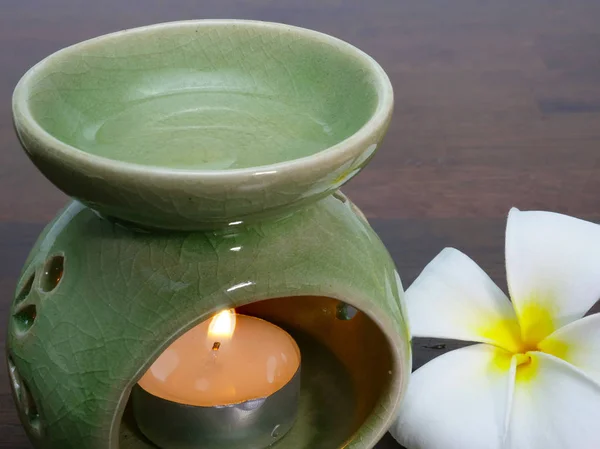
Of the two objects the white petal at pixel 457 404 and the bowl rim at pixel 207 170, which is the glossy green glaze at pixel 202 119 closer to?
the bowl rim at pixel 207 170

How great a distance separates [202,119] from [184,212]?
13 cm

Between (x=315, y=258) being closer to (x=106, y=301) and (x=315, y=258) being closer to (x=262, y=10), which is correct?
(x=106, y=301)

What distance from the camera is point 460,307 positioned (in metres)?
0.57

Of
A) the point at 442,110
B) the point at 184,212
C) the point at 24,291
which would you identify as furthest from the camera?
the point at 442,110

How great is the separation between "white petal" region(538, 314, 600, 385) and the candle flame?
8.6 inches

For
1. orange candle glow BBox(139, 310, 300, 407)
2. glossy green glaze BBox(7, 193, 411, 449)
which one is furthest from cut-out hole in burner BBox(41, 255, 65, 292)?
orange candle glow BBox(139, 310, 300, 407)

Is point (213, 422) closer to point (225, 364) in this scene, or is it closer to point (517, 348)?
point (225, 364)

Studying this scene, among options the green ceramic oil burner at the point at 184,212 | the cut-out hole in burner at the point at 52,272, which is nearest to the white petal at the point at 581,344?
the green ceramic oil burner at the point at 184,212

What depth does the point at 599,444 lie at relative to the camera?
0.48 m

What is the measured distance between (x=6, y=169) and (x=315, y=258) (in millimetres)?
574

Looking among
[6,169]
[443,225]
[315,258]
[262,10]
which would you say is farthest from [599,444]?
[262,10]

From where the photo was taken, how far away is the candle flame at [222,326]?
1.75ft

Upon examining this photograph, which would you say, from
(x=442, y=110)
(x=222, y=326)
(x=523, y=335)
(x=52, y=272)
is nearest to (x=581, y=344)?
(x=523, y=335)

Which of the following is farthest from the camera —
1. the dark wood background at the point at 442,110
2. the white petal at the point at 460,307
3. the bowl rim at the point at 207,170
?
the dark wood background at the point at 442,110
